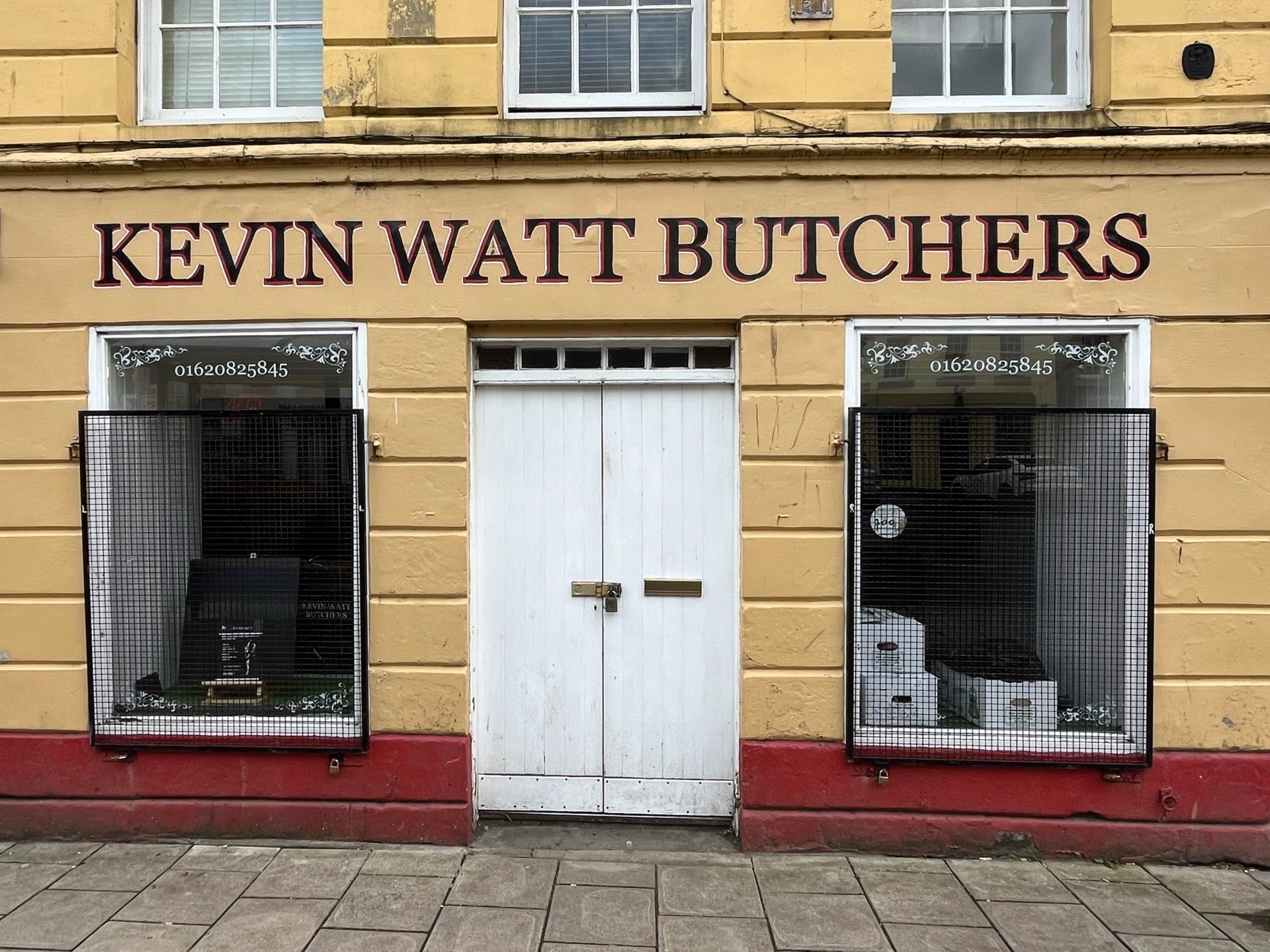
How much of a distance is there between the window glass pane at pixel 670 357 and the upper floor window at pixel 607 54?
137cm

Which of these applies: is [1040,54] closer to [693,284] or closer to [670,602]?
[693,284]

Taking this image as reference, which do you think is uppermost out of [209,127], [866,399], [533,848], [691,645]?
[209,127]

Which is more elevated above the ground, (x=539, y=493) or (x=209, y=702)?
(x=539, y=493)

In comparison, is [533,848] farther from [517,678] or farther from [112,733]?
[112,733]

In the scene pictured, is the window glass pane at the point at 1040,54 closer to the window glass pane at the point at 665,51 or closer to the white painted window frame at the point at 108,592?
the window glass pane at the point at 665,51

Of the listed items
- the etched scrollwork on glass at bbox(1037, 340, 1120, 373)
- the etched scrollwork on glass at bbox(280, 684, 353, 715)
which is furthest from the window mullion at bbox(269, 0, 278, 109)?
the etched scrollwork on glass at bbox(1037, 340, 1120, 373)

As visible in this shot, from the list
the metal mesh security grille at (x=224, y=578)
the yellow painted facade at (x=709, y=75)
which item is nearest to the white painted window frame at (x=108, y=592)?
the metal mesh security grille at (x=224, y=578)

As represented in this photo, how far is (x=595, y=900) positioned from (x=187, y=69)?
5088 mm

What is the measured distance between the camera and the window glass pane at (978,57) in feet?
15.9

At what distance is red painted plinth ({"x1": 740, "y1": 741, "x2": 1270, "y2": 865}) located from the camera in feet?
14.7

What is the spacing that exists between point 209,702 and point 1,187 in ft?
10.1

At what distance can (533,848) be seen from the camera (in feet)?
15.2

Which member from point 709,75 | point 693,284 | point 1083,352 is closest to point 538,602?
point 693,284

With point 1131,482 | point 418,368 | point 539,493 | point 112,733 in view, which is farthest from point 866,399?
point 112,733
